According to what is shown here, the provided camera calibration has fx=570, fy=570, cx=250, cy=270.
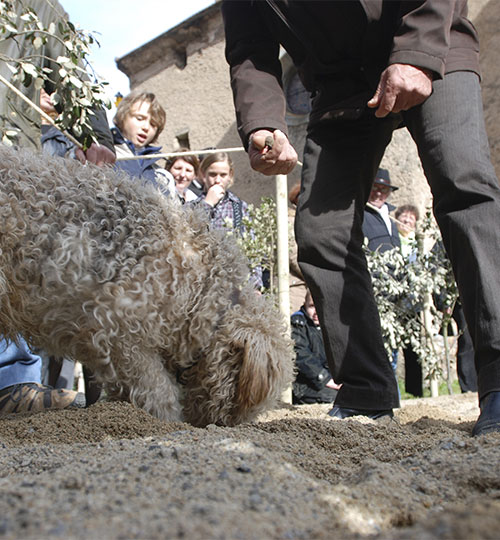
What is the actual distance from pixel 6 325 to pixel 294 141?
8009mm

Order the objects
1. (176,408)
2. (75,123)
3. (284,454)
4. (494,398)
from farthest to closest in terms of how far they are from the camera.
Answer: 1. (75,123)
2. (176,408)
3. (494,398)
4. (284,454)

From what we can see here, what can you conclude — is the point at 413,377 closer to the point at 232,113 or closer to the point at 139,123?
the point at 139,123

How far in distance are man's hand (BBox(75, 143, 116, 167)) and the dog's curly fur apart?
741 mm

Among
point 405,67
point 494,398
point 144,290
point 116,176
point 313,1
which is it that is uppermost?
point 313,1

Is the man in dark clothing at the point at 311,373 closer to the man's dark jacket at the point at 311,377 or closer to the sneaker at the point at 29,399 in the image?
the man's dark jacket at the point at 311,377

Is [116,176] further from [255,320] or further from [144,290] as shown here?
[255,320]

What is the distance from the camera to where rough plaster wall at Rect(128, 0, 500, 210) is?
26.8 feet

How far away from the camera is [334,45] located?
2926 millimetres

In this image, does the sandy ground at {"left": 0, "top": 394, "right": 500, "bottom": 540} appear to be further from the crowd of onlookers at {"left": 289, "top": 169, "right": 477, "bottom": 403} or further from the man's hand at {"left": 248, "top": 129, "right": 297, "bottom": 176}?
the crowd of onlookers at {"left": 289, "top": 169, "right": 477, "bottom": 403}

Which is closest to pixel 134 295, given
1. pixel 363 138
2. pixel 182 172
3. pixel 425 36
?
pixel 363 138

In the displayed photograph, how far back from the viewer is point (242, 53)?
336 centimetres

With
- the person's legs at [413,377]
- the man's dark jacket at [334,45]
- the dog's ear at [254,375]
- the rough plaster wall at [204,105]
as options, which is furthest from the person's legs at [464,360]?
the rough plaster wall at [204,105]

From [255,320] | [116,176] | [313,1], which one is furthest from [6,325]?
[313,1]

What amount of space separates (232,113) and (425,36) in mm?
9003
